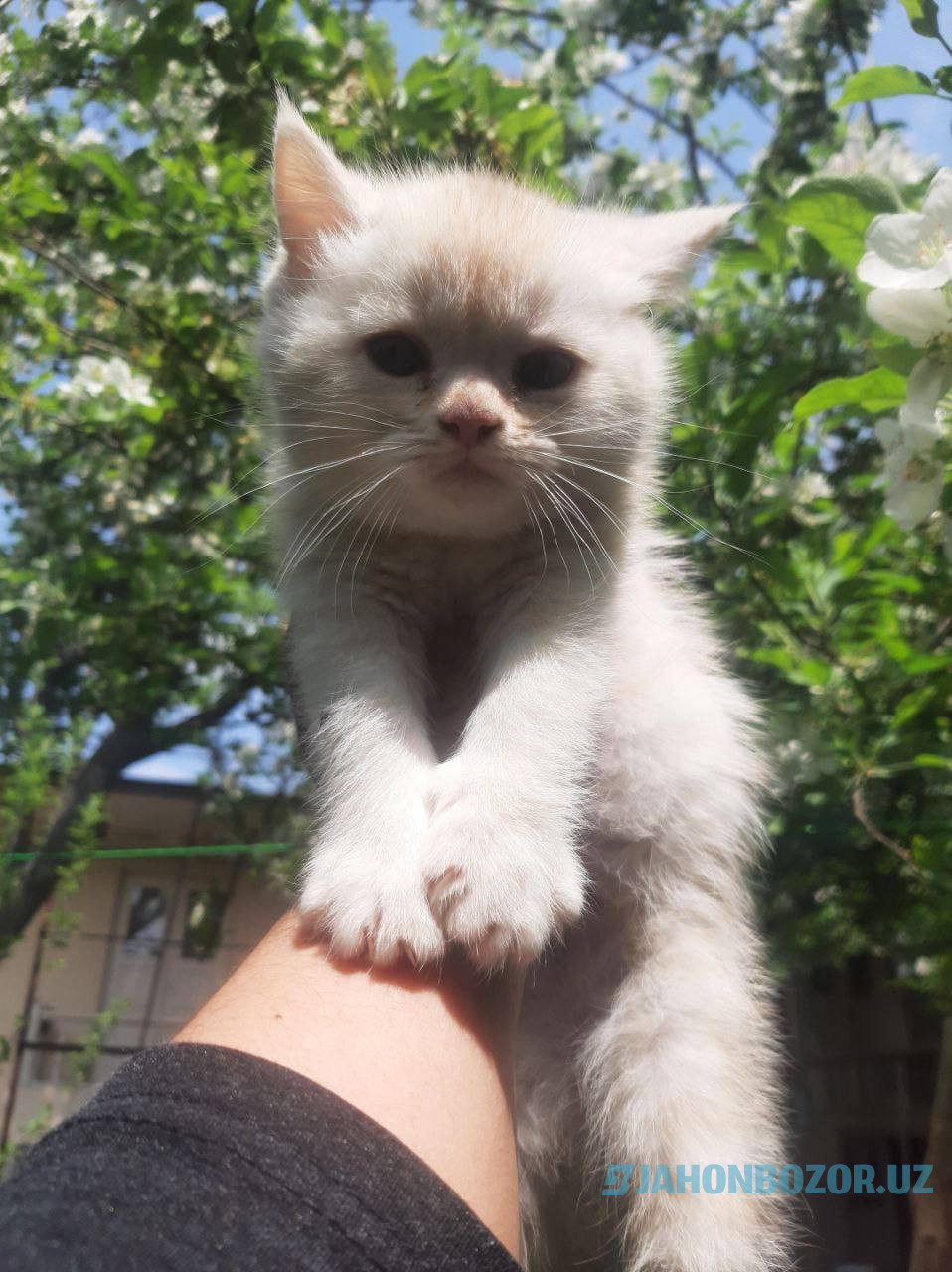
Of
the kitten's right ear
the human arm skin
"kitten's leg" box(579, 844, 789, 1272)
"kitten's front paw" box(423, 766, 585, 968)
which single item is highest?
the kitten's right ear

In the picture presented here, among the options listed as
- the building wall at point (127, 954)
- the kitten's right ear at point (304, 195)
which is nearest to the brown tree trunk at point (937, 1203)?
the kitten's right ear at point (304, 195)

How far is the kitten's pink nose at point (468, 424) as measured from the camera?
3.69 ft

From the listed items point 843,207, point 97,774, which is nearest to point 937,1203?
point 843,207

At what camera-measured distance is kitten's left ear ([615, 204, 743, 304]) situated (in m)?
1.41

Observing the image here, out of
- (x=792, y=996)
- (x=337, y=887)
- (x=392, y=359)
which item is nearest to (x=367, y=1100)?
(x=337, y=887)

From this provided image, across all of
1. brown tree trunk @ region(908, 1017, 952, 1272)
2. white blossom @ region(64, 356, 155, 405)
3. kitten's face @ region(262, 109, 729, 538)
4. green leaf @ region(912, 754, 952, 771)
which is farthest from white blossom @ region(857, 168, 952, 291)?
white blossom @ region(64, 356, 155, 405)

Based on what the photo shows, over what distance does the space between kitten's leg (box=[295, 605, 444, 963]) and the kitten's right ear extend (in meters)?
0.56

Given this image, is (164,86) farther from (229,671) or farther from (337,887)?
(337,887)

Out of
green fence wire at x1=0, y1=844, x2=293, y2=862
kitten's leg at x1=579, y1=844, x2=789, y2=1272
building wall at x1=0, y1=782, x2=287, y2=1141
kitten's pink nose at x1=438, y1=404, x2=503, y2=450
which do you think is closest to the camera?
kitten's leg at x1=579, y1=844, x2=789, y2=1272

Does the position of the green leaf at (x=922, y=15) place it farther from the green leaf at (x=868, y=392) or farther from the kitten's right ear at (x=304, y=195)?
the kitten's right ear at (x=304, y=195)

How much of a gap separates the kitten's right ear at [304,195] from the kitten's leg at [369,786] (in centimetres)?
56

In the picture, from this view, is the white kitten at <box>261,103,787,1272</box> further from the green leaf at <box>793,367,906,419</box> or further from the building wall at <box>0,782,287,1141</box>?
the building wall at <box>0,782,287,1141</box>

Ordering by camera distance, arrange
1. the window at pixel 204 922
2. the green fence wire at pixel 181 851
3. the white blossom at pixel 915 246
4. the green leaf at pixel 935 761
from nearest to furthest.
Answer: the white blossom at pixel 915 246 → the green leaf at pixel 935 761 → the green fence wire at pixel 181 851 → the window at pixel 204 922

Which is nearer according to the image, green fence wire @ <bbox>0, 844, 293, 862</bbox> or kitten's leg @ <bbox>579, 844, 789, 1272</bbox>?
kitten's leg @ <bbox>579, 844, 789, 1272</bbox>
